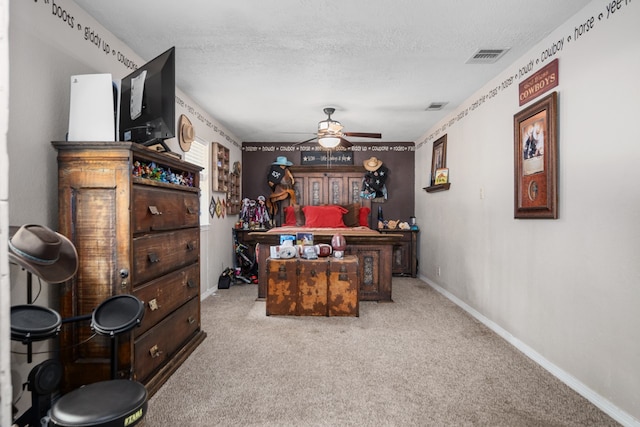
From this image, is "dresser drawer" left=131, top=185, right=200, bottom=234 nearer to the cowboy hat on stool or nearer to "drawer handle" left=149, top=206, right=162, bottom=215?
"drawer handle" left=149, top=206, right=162, bottom=215

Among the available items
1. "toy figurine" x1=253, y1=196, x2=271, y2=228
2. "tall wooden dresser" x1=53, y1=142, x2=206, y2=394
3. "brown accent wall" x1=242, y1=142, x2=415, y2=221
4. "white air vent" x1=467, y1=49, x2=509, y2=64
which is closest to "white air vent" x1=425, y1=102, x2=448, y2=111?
"white air vent" x1=467, y1=49, x2=509, y2=64

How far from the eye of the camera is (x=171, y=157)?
254 cm

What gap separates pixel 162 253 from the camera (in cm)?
242

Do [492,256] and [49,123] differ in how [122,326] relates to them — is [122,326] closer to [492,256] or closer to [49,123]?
[49,123]

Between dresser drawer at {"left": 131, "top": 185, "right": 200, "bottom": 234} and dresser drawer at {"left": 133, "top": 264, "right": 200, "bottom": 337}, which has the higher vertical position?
dresser drawer at {"left": 131, "top": 185, "right": 200, "bottom": 234}

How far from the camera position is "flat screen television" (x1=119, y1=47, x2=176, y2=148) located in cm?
239

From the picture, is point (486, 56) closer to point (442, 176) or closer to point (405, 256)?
point (442, 176)

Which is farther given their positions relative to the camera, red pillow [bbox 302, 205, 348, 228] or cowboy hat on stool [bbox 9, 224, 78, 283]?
red pillow [bbox 302, 205, 348, 228]

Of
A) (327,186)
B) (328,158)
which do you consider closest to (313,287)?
(327,186)

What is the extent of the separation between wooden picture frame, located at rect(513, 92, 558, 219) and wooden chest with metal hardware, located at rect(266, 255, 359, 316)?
178 cm

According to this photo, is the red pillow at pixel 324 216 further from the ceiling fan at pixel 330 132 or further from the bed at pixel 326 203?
the ceiling fan at pixel 330 132

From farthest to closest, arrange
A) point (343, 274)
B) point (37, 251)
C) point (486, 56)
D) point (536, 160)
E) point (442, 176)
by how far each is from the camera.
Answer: point (442, 176)
point (343, 274)
point (486, 56)
point (536, 160)
point (37, 251)

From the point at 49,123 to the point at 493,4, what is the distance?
3.01 m

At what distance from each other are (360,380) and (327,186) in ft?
15.8
